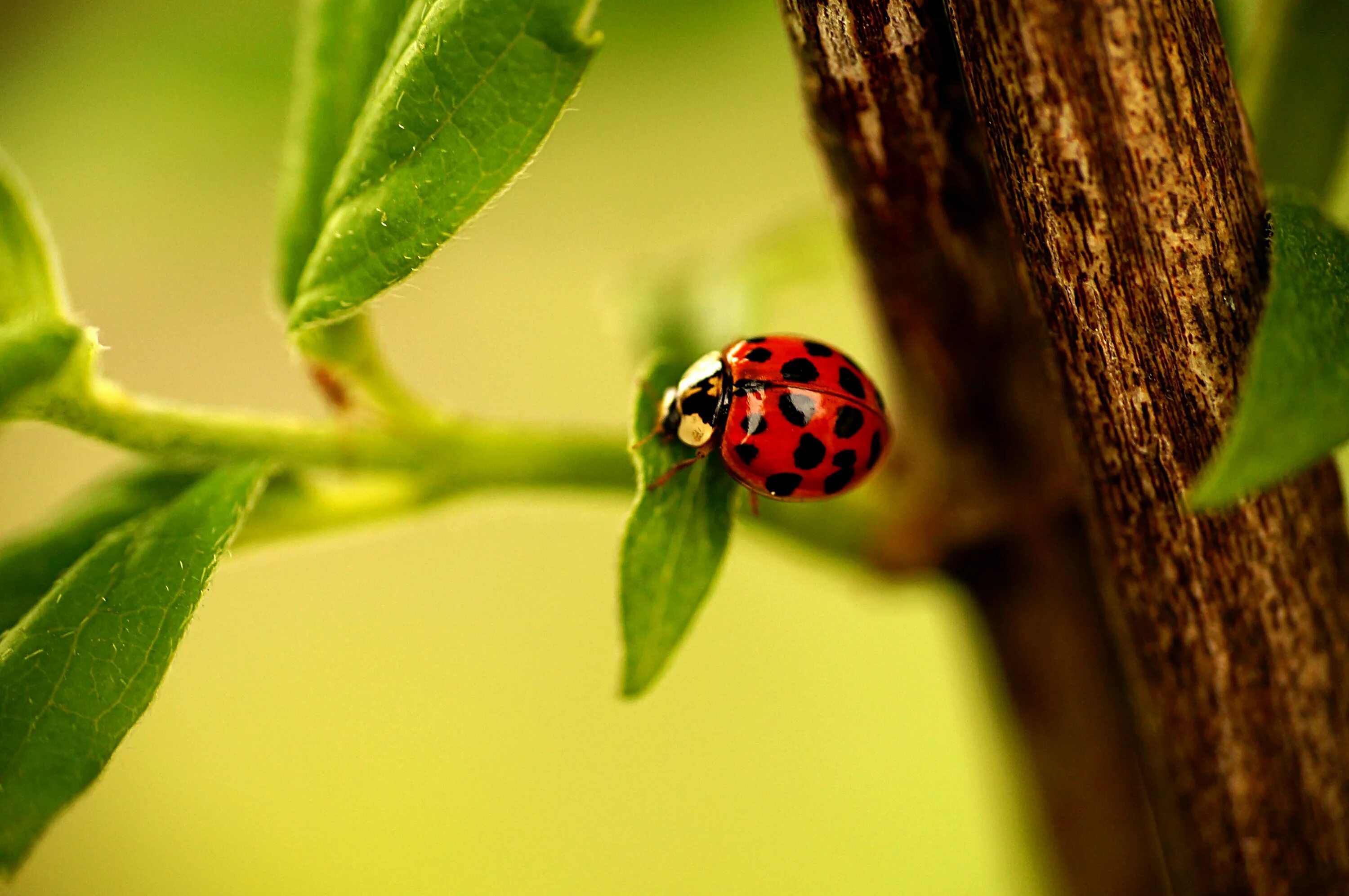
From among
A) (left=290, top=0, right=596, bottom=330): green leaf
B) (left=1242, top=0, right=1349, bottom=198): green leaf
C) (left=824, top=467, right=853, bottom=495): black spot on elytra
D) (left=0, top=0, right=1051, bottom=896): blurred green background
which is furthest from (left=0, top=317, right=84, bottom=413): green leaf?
(left=0, top=0, right=1051, bottom=896): blurred green background

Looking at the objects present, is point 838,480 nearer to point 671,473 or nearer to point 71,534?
point 671,473

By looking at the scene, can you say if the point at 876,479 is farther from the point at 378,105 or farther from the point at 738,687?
the point at 738,687

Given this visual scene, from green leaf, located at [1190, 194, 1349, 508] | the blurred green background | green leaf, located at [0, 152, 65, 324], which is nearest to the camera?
green leaf, located at [1190, 194, 1349, 508]

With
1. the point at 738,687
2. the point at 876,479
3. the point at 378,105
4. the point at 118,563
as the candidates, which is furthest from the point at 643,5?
the point at 738,687

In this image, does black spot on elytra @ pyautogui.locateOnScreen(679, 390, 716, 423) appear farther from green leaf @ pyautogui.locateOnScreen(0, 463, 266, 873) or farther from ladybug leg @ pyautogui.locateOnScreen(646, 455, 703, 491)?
green leaf @ pyautogui.locateOnScreen(0, 463, 266, 873)

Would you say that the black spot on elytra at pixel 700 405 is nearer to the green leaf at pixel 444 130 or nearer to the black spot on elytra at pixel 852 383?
the black spot on elytra at pixel 852 383
